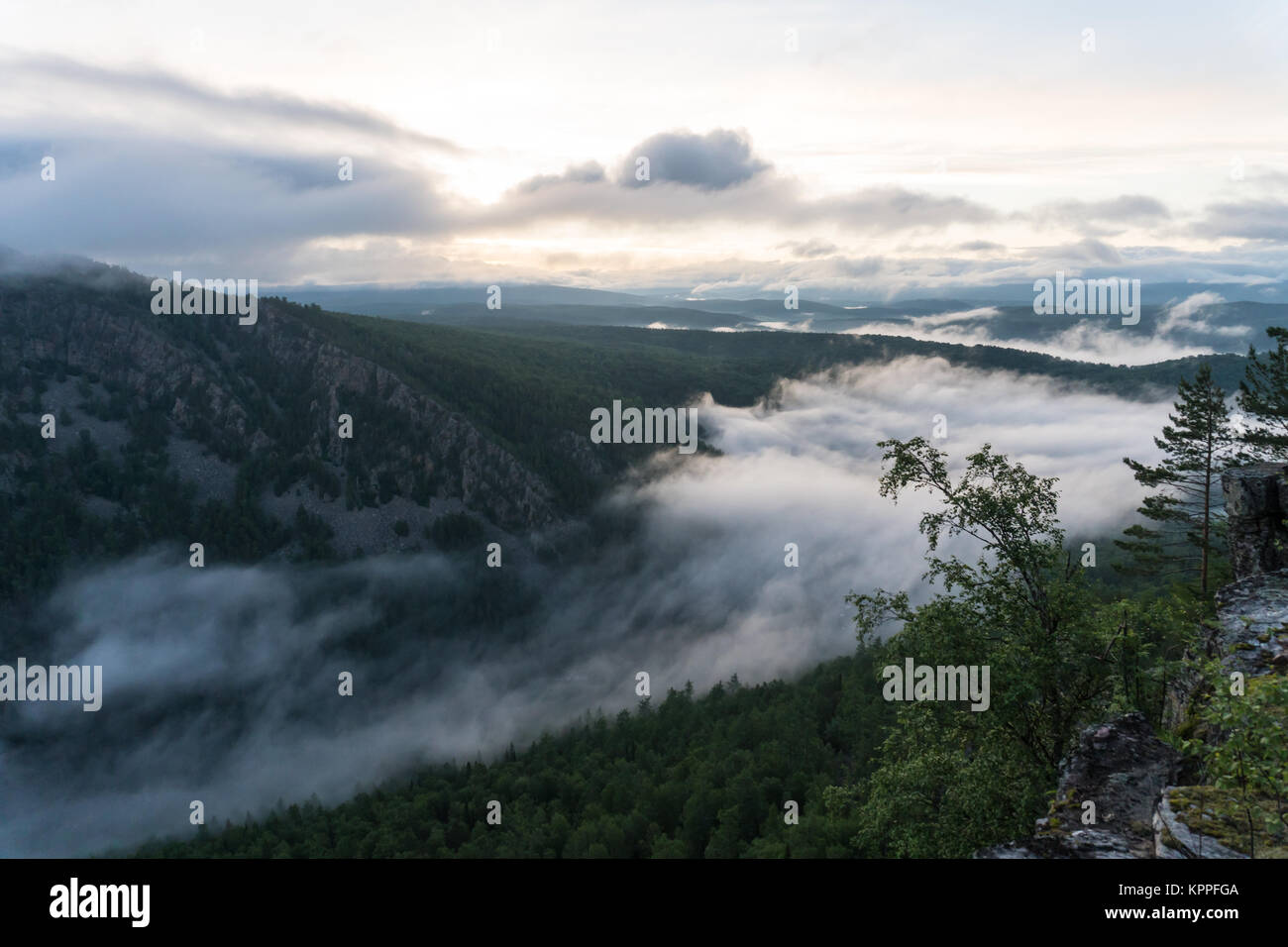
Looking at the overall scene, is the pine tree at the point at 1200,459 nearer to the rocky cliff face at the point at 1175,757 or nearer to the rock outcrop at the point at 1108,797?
the rocky cliff face at the point at 1175,757

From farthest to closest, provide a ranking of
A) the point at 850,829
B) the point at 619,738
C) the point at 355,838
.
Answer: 1. the point at 619,738
2. the point at 355,838
3. the point at 850,829

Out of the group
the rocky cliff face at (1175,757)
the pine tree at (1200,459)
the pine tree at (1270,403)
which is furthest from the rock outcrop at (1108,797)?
the pine tree at (1270,403)

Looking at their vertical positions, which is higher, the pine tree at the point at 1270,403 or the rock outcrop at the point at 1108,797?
the pine tree at the point at 1270,403

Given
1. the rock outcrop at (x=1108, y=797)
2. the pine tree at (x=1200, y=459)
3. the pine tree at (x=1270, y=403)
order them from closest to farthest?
1. the rock outcrop at (x=1108, y=797)
2. the pine tree at (x=1270, y=403)
3. the pine tree at (x=1200, y=459)

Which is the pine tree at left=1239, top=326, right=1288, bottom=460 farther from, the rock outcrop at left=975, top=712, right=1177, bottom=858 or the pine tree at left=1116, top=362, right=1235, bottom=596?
the rock outcrop at left=975, top=712, right=1177, bottom=858
